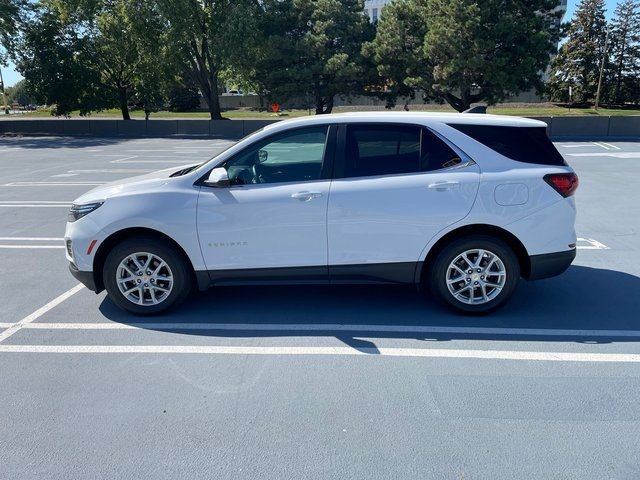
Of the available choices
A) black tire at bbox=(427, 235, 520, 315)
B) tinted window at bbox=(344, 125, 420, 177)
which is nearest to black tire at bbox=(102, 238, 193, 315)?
tinted window at bbox=(344, 125, 420, 177)

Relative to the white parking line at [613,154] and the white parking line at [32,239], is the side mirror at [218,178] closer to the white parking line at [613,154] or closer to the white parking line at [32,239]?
the white parking line at [32,239]

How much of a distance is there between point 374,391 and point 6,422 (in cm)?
233

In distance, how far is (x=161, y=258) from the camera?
4828mm

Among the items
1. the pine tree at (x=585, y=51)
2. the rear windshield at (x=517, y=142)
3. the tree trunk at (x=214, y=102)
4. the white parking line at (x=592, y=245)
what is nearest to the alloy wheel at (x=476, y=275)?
the rear windshield at (x=517, y=142)

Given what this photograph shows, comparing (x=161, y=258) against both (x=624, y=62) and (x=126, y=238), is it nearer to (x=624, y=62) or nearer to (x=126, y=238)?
(x=126, y=238)

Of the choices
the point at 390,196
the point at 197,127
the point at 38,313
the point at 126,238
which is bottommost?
the point at 38,313

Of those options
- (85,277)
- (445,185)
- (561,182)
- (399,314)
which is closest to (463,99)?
(561,182)

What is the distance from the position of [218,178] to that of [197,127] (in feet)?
93.2

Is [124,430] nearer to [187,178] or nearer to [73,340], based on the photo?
[73,340]

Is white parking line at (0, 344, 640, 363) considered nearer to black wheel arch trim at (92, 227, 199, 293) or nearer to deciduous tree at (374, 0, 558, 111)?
black wheel arch trim at (92, 227, 199, 293)

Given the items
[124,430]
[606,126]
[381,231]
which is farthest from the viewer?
[606,126]

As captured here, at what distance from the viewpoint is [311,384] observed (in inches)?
149

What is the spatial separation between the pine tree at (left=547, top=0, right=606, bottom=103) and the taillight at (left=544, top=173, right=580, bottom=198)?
47.3 m

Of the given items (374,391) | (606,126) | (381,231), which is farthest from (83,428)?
(606,126)
